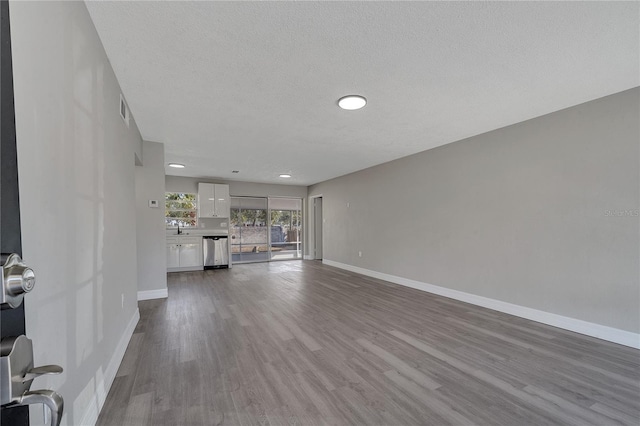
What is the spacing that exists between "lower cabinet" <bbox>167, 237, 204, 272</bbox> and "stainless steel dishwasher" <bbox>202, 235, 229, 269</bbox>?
0.12 m

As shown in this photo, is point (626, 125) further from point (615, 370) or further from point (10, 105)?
point (10, 105)

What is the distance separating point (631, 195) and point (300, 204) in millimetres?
7331

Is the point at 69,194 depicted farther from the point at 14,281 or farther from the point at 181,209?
the point at 181,209

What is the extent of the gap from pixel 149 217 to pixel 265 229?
14.3 feet

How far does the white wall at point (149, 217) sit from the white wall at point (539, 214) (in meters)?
4.13

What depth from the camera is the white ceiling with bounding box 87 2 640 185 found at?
5.30 feet

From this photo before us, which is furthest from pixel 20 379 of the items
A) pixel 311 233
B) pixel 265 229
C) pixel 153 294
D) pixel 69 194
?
pixel 311 233

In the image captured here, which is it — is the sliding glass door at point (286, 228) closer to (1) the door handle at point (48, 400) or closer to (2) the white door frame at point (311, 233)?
(2) the white door frame at point (311, 233)

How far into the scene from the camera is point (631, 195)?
2586 millimetres

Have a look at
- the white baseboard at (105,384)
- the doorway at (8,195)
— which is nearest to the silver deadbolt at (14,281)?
the doorway at (8,195)

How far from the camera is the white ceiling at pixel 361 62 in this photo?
5.30ft

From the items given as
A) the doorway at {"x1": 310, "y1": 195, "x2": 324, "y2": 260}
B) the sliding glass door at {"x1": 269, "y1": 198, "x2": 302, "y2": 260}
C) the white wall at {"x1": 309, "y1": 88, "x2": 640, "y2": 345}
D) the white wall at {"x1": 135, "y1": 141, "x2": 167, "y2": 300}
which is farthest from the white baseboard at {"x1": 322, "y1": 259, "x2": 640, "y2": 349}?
the sliding glass door at {"x1": 269, "y1": 198, "x2": 302, "y2": 260}

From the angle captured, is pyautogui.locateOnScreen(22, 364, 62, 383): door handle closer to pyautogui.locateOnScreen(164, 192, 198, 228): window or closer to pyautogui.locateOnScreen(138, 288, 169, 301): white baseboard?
pyautogui.locateOnScreen(138, 288, 169, 301): white baseboard

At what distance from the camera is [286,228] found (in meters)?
8.79
